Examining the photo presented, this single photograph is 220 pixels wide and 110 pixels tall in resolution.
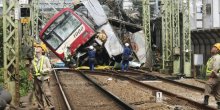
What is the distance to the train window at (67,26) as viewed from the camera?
30188 mm

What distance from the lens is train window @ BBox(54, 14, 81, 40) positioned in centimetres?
3019

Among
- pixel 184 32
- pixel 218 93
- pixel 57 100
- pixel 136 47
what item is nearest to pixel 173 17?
pixel 184 32

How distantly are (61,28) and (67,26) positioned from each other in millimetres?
410

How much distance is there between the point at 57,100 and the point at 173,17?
1379 cm

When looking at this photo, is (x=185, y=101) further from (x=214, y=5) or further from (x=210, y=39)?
(x=214, y=5)

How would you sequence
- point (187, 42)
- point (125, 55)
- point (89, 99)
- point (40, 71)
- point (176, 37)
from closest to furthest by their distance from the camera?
point (40, 71)
point (89, 99)
point (187, 42)
point (176, 37)
point (125, 55)

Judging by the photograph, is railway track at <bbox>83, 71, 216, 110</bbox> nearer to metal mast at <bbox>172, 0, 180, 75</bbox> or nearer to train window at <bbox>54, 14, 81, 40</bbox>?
metal mast at <bbox>172, 0, 180, 75</bbox>

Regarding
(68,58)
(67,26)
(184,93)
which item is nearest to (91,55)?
(68,58)

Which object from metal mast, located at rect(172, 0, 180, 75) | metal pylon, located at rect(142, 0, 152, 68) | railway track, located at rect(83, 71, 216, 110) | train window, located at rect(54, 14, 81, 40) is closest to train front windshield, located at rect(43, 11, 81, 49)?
train window, located at rect(54, 14, 81, 40)

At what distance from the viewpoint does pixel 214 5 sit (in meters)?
44.9

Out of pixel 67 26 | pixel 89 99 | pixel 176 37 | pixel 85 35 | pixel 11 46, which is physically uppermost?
pixel 67 26

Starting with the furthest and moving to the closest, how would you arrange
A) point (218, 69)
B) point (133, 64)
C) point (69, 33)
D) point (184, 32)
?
1. point (133, 64)
2. point (69, 33)
3. point (184, 32)
4. point (218, 69)

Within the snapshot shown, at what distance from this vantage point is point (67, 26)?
30.5 m

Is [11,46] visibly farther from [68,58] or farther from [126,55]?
[68,58]
